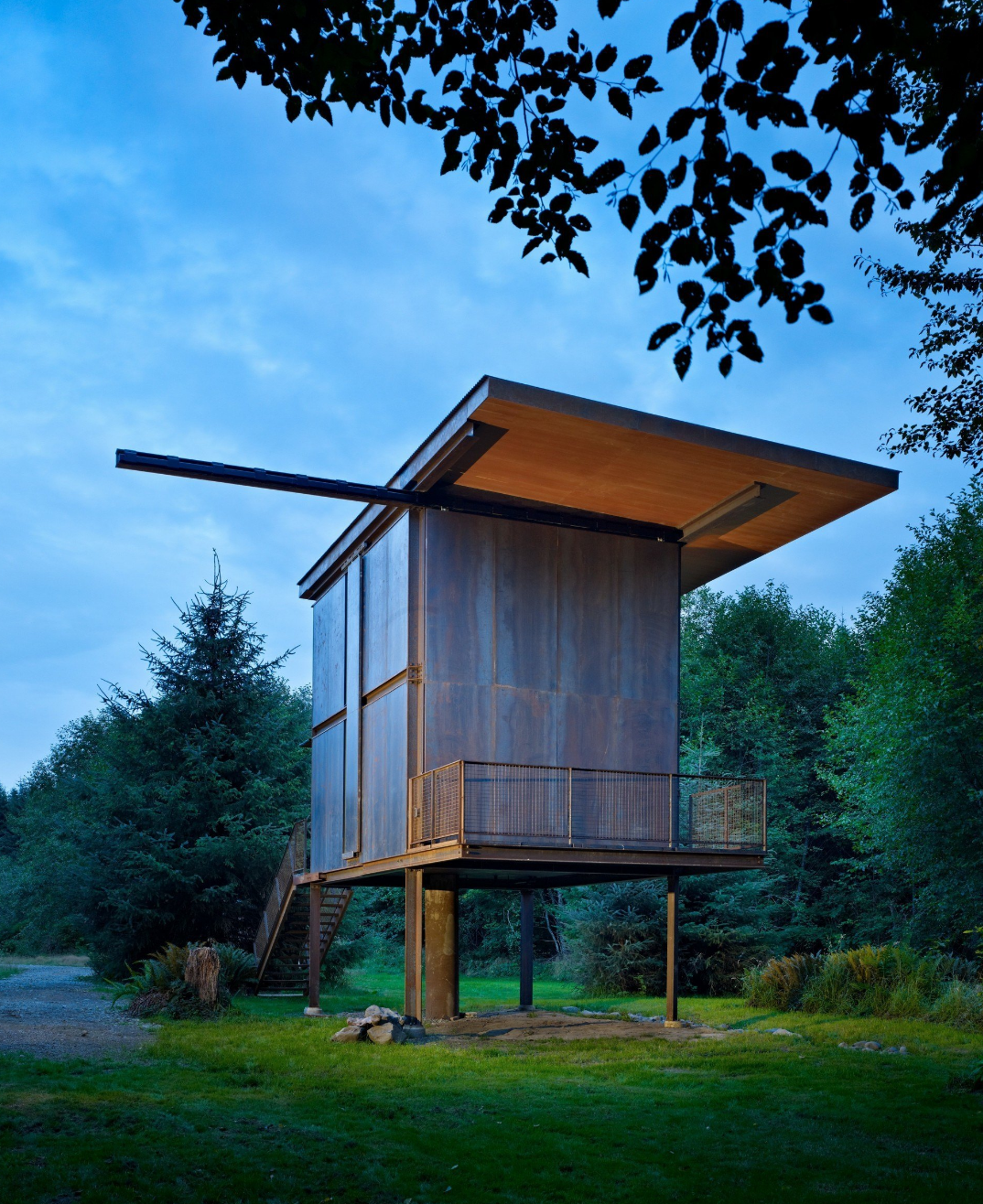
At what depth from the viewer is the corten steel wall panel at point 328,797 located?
19938 mm

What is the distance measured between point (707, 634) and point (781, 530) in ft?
78.7

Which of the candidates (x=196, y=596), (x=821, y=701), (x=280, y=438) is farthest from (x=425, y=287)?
(x=196, y=596)

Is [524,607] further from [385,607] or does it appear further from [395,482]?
[395,482]

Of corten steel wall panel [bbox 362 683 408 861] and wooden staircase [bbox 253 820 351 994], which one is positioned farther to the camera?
wooden staircase [bbox 253 820 351 994]

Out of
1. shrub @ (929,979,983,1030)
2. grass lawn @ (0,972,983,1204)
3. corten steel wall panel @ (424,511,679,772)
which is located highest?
corten steel wall panel @ (424,511,679,772)

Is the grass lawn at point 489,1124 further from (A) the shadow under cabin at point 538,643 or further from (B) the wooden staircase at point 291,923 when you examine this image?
(B) the wooden staircase at point 291,923

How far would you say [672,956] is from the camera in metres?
17.4

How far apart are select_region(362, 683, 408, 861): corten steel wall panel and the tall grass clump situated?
7547mm

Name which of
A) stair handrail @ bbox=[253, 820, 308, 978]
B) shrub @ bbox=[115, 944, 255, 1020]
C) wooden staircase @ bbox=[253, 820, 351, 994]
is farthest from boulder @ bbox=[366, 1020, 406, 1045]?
stair handrail @ bbox=[253, 820, 308, 978]

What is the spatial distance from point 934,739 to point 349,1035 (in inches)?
566

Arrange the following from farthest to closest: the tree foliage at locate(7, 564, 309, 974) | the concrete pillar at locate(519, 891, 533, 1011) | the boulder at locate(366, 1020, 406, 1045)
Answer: the tree foliage at locate(7, 564, 309, 974) → the concrete pillar at locate(519, 891, 533, 1011) → the boulder at locate(366, 1020, 406, 1045)

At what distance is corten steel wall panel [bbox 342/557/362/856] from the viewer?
1898 cm

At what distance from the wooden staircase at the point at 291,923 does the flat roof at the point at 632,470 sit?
7.30 meters

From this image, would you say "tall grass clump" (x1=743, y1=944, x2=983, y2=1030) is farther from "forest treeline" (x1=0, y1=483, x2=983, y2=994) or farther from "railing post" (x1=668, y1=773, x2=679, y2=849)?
"forest treeline" (x1=0, y1=483, x2=983, y2=994)
